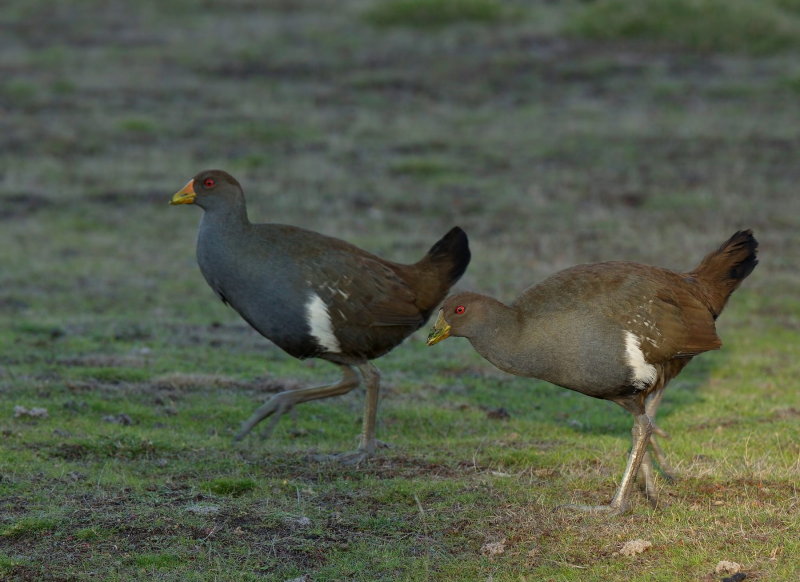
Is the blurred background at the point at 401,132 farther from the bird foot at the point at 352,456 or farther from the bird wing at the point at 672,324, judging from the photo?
the bird wing at the point at 672,324

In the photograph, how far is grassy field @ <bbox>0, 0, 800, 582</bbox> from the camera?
6.86 metres

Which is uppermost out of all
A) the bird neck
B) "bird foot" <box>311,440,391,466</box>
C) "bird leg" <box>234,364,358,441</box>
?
the bird neck

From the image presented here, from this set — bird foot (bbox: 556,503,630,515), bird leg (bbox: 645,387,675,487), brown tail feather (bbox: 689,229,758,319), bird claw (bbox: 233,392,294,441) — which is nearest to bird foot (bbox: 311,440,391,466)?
bird claw (bbox: 233,392,294,441)

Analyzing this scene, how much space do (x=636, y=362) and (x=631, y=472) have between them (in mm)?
664

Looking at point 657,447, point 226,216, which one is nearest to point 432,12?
point 226,216

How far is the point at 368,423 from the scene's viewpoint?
857 centimetres

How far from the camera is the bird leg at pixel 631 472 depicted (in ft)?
23.4

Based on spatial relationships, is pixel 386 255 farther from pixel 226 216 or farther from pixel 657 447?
pixel 657 447

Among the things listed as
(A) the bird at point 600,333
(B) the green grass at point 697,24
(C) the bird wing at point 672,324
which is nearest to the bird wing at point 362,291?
(A) the bird at point 600,333

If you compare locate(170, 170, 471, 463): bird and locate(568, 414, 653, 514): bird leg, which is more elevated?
locate(170, 170, 471, 463): bird

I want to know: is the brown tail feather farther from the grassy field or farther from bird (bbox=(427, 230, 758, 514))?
the grassy field

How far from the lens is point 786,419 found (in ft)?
31.4

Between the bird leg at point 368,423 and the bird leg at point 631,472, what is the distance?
176 centimetres

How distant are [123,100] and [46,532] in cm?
1767
